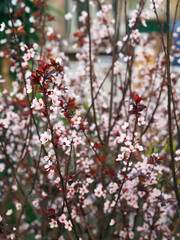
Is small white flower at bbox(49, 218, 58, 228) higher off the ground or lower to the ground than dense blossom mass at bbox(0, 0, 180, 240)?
lower

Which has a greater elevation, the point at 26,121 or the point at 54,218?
the point at 26,121

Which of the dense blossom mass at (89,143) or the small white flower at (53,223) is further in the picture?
the small white flower at (53,223)

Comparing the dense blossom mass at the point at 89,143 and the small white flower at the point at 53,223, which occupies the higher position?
the dense blossom mass at the point at 89,143

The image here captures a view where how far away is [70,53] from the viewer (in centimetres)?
1078

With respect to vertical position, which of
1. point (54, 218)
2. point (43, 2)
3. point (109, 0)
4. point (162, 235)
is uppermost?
point (109, 0)

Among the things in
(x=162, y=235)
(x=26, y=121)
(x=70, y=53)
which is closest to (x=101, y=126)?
(x=26, y=121)

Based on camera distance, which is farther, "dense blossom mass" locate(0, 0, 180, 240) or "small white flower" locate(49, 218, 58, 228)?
"small white flower" locate(49, 218, 58, 228)

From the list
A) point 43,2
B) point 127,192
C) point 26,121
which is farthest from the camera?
point 26,121

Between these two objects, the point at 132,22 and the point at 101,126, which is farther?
the point at 101,126

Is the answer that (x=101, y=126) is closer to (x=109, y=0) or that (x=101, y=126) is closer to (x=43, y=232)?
(x=43, y=232)

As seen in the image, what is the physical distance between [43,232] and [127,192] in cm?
115

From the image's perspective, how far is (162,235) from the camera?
12.5 feet

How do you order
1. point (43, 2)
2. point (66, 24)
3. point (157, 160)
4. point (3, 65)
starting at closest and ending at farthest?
point (157, 160)
point (43, 2)
point (3, 65)
point (66, 24)

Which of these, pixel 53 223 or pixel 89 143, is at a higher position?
pixel 89 143
